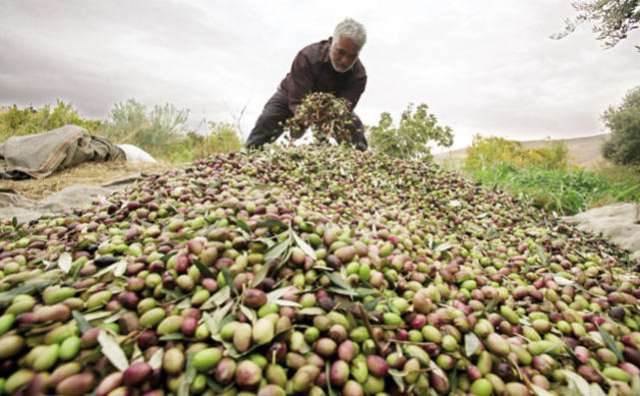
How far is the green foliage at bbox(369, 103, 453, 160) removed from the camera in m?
5.97

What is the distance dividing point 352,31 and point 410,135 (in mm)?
2564

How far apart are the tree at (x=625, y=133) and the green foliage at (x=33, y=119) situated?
15.8 m

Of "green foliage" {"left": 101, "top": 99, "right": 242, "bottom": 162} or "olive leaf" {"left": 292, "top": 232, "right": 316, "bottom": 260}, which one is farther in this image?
"green foliage" {"left": 101, "top": 99, "right": 242, "bottom": 162}

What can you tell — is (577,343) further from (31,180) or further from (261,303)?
(31,180)

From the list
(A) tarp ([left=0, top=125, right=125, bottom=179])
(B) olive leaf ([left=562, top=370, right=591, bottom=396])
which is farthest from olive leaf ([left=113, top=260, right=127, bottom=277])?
(A) tarp ([left=0, top=125, right=125, bottom=179])

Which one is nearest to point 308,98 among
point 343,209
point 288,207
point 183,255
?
point 343,209

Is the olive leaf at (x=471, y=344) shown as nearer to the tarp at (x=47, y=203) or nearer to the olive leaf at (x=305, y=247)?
the olive leaf at (x=305, y=247)

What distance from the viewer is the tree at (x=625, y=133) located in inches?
406

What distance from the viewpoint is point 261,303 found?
98 centimetres

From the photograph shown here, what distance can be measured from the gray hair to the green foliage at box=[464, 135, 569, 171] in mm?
6131

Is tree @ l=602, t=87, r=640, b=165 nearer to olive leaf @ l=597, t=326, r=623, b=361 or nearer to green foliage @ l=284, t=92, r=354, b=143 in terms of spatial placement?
green foliage @ l=284, t=92, r=354, b=143

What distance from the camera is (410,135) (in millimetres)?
6117

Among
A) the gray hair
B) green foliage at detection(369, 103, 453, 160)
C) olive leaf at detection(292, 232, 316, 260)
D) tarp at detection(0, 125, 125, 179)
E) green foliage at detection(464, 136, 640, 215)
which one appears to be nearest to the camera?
olive leaf at detection(292, 232, 316, 260)

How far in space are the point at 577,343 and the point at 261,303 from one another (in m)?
1.14
